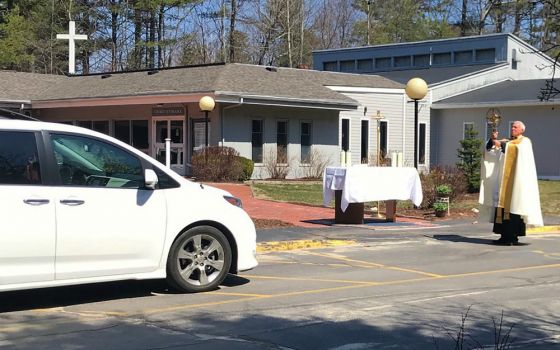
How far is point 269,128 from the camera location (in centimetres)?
2820

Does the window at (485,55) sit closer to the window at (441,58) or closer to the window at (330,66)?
the window at (441,58)

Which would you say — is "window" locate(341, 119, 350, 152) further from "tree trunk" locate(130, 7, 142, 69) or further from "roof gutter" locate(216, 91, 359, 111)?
"tree trunk" locate(130, 7, 142, 69)

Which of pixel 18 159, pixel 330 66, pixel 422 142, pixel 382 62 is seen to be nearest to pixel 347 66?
pixel 330 66

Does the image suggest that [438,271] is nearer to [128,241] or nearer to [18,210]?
[128,241]

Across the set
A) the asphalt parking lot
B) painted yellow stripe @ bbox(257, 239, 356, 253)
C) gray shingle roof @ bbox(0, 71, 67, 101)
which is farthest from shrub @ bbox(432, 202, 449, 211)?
gray shingle roof @ bbox(0, 71, 67, 101)

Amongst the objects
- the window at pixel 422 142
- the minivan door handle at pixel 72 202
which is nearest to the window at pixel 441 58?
the window at pixel 422 142

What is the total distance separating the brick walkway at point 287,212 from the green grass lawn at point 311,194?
0.80 metres

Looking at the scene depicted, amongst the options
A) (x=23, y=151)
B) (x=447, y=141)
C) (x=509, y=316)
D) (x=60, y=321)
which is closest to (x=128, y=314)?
(x=60, y=321)

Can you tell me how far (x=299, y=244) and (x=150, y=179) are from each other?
16.8 feet

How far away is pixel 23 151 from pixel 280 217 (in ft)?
31.6

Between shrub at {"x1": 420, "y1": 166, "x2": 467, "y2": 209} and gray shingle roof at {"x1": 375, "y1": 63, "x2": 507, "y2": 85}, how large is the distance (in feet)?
53.2

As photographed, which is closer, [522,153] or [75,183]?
[75,183]

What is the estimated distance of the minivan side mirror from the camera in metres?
7.56

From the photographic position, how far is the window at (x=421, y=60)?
41750 millimetres
